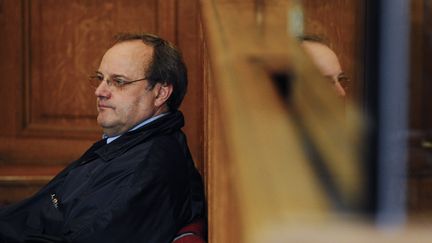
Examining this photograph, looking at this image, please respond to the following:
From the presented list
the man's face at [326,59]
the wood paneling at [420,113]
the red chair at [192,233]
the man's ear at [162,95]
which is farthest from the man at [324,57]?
the man's ear at [162,95]

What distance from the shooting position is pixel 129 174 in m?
2.08

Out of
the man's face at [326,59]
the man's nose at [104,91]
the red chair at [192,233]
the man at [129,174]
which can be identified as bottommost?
the red chair at [192,233]

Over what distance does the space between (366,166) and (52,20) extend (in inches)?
114

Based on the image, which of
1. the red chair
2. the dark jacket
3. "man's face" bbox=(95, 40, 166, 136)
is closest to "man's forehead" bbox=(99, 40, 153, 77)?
"man's face" bbox=(95, 40, 166, 136)

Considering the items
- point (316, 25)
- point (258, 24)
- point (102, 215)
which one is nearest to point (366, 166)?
point (316, 25)

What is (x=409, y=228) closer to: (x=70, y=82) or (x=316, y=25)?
(x=316, y=25)

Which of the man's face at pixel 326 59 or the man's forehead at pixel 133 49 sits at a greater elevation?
the man's forehead at pixel 133 49

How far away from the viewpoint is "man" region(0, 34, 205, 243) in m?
1.99

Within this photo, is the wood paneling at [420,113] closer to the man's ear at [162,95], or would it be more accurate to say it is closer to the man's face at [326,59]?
the man's face at [326,59]

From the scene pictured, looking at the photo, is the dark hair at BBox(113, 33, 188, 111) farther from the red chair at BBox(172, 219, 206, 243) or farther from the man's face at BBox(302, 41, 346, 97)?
the man's face at BBox(302, 41, 346, 97)

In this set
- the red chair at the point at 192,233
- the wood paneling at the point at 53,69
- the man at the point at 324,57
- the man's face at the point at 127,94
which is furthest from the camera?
the wood paneling at the point at 53,69

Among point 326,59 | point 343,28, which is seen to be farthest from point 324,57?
point 343,28

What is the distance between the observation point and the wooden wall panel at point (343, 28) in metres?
0.39

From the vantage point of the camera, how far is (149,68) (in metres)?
2.45
